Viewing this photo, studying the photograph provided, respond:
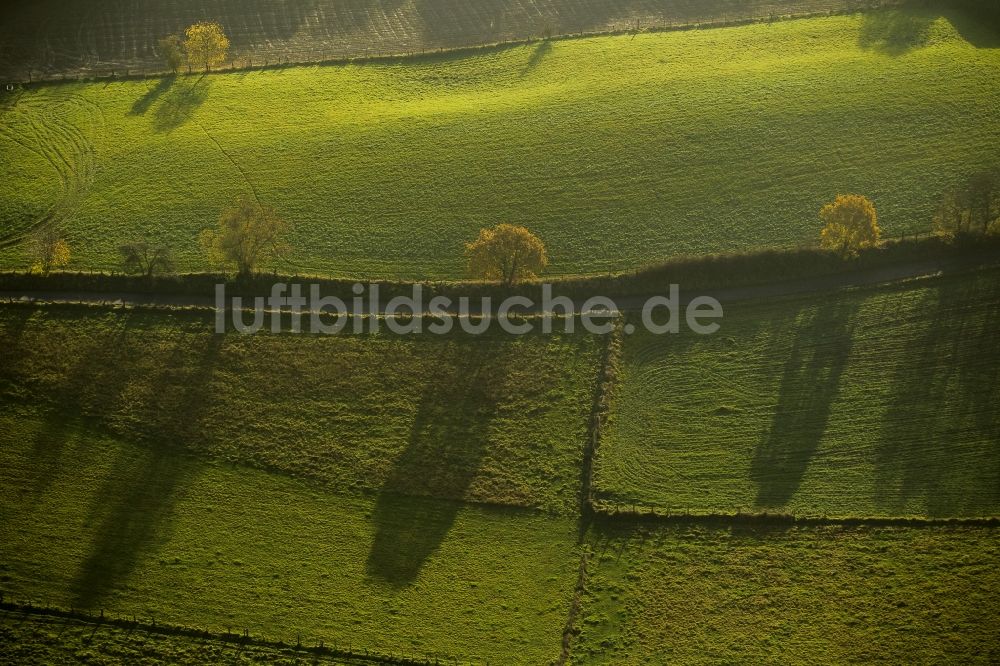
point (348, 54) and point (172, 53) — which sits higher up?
point (348, 54)

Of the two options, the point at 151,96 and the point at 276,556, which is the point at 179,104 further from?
the point at 276,556

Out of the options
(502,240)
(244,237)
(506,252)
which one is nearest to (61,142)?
(244,237)

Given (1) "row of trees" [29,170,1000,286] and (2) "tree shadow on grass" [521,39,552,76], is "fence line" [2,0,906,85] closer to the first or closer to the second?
(2) "tree shadow on grass" [521,39,552,76]

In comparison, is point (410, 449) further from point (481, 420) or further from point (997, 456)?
point (997, 456)

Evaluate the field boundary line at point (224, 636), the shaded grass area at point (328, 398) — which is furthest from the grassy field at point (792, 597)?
the field boundary line at point (224, 636)

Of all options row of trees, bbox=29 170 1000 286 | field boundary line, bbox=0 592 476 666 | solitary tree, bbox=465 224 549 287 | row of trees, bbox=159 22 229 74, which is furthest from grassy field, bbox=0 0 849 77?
field boundary line, bbox=0 592 476 666

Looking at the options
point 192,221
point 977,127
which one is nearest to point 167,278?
point 192,221
